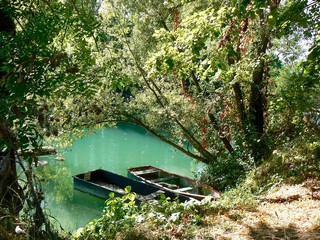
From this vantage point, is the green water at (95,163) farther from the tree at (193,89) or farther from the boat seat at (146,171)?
the tree at (193,89)

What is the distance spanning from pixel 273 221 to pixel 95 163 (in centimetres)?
1670

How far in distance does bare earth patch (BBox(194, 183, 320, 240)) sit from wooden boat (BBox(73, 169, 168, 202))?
732 cm

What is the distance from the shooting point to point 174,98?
11.2 metres

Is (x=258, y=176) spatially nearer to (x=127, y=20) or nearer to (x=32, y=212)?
(x=32, y=212)

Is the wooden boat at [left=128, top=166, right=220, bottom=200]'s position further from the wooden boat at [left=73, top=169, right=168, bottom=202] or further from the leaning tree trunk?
the leaning tree trunk

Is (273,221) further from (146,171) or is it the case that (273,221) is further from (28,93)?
(146,171)

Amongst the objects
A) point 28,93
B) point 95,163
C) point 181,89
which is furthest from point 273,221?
point 95,163

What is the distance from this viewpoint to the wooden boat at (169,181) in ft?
35.9

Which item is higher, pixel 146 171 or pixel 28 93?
pixel 28 93

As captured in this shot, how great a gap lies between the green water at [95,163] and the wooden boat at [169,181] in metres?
0.86

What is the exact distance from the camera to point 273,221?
3164 mm

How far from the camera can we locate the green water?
39.4ft

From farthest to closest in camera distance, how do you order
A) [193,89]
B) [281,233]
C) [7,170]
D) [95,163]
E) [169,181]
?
[95,163] < [169,181] < [193,89] < [7,170] < [281,233]

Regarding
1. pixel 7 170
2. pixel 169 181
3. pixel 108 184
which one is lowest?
pixel 108 184
